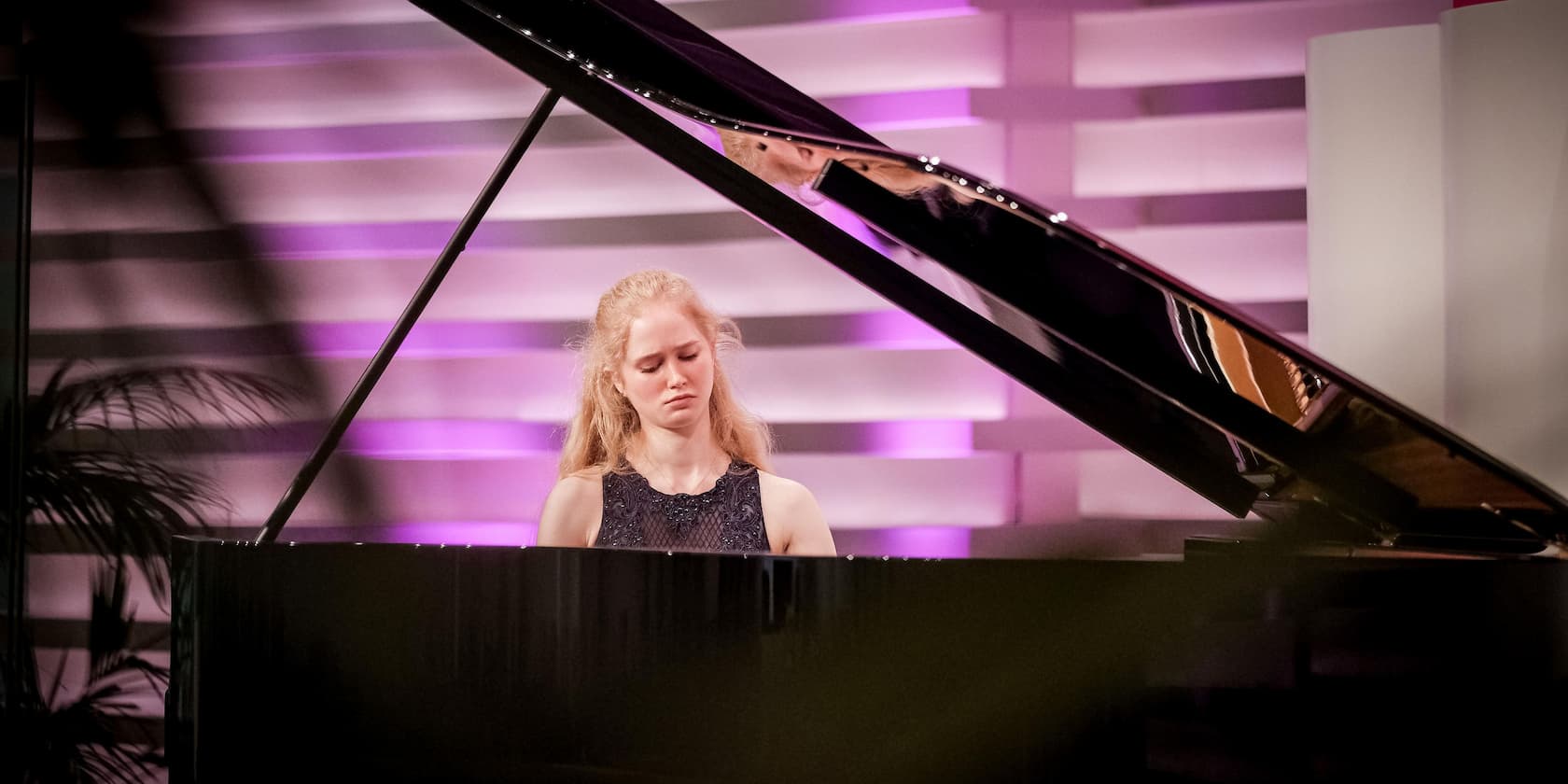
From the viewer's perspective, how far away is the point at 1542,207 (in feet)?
5.83

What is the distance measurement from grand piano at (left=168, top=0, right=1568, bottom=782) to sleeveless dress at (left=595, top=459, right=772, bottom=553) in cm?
90

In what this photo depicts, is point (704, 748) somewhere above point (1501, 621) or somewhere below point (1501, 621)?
below

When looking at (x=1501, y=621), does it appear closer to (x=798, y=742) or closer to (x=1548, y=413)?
(x=798, y=742)

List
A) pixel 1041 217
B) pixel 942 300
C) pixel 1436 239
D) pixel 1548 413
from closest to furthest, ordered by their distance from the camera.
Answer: pixel 1041 217 < pixel 942 300 < pixel 1548 413 < pixel 1436 239

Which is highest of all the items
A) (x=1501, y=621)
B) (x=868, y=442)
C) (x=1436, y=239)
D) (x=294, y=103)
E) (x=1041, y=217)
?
(x=294, y=103)

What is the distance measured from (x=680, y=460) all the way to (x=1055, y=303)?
1.19m

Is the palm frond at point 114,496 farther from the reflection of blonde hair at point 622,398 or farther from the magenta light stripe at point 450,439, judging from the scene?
the reflection of blonde hair at point 622,398

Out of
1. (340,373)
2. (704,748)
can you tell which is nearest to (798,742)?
A: (704,748)

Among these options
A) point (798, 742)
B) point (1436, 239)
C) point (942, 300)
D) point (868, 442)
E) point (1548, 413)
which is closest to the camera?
point (798, 742)

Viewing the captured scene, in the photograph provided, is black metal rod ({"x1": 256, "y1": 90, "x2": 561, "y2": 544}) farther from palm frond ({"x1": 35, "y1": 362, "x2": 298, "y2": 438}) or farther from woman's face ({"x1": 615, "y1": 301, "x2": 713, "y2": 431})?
palm frond ({"x1": 35, "y1": 362, "x2": 298, "y2": 438})

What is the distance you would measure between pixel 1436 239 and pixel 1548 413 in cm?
34

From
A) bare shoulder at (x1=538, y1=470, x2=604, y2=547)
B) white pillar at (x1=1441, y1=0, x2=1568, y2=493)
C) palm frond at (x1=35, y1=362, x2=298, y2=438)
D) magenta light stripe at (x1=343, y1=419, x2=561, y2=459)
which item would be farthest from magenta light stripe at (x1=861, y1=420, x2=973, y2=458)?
palm frond at (x1=35, y1=362, x2=298, y2=438)

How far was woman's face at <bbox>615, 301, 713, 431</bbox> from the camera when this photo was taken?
199cm

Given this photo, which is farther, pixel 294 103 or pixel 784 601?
pixel 294 103
